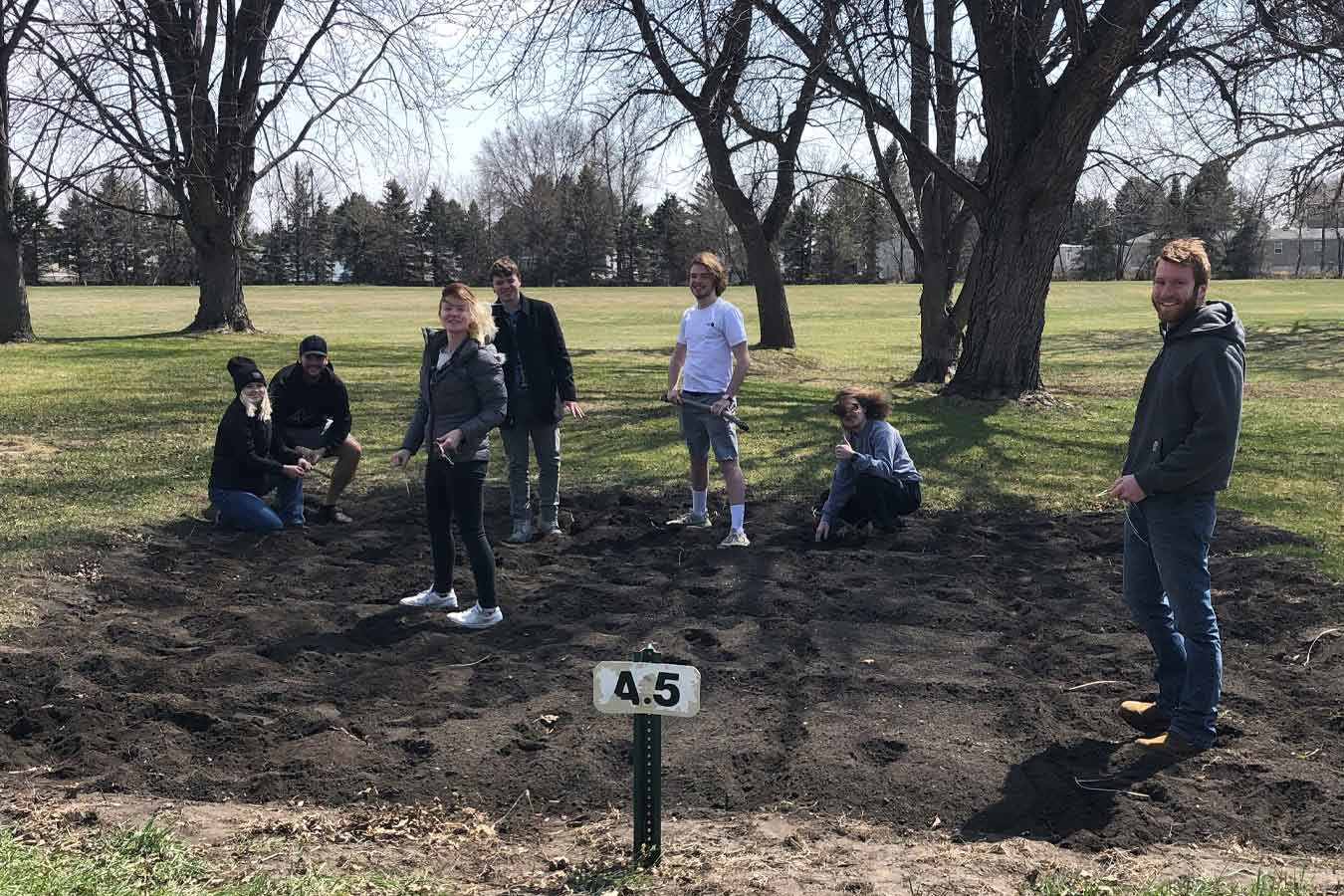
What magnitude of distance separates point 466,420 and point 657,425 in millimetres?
6888

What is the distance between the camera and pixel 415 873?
357 centimetres

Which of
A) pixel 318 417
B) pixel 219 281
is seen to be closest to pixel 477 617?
pixel 318 417

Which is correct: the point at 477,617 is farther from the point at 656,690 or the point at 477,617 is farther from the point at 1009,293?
the point at 1009,293

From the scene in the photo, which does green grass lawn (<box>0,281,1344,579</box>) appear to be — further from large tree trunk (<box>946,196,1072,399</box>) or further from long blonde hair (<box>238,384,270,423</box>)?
long blonde hair (<box>238,384,270,423</box>)

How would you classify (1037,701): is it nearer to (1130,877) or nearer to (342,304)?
(1130,877)

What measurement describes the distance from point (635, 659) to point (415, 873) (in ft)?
3.19

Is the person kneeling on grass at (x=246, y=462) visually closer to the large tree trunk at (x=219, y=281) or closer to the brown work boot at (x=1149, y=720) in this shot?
the brown work boot at (x=1149, y=720)

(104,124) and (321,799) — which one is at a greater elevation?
(104,124)

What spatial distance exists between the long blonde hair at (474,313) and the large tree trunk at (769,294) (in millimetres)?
17147

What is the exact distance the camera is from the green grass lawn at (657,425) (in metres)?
9.14

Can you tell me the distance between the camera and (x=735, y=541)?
25.6 feet

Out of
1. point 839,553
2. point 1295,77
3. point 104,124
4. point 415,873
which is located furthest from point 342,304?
point 415,873

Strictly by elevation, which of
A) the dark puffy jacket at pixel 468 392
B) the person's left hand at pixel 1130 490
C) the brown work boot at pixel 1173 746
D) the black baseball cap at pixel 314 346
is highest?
the black baseball cap at pixel 314 346

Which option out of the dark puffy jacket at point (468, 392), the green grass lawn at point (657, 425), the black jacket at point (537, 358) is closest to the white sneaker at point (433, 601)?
the dark puffy jacket at point (468, 392)
